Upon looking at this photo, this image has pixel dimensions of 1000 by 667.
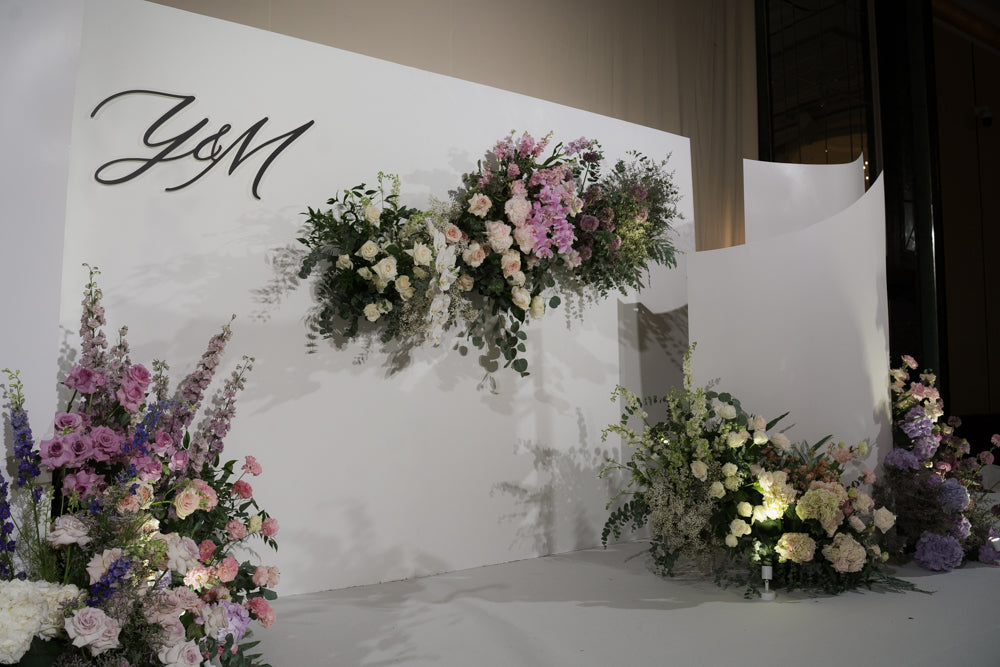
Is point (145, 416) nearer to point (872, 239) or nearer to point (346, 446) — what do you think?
point (346, 446)

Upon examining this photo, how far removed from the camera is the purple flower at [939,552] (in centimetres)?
278

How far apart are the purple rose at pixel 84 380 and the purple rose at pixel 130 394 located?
0.25 ft

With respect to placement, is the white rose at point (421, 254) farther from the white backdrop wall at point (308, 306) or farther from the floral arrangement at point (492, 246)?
the white backdrop wall at point (308, 306)

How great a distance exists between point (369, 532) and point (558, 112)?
212 cm

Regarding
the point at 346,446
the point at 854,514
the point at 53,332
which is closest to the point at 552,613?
the point at 346,446

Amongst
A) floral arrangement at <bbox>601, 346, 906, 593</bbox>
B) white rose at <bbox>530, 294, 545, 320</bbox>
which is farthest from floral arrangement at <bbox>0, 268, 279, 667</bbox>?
floral arrangement at <bbox>601, 346, 906, 593</bbox>

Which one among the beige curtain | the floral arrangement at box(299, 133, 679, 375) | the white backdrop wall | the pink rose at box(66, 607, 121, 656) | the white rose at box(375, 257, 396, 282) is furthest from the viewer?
the beige curtain

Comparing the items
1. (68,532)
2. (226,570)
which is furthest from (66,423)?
(226,570)

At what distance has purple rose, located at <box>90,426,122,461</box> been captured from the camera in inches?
71.7

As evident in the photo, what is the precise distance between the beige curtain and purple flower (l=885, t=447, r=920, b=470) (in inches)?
86.2

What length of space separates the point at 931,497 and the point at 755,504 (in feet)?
2.76

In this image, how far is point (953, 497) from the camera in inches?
111

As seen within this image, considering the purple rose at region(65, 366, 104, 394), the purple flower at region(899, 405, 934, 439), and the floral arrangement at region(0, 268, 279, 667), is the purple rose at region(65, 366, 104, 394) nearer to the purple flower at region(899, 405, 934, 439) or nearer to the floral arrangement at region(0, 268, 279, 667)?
the floral arrangement at region(0, 268, 279, 667)

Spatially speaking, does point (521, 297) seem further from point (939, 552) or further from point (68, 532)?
point (939, 552)
